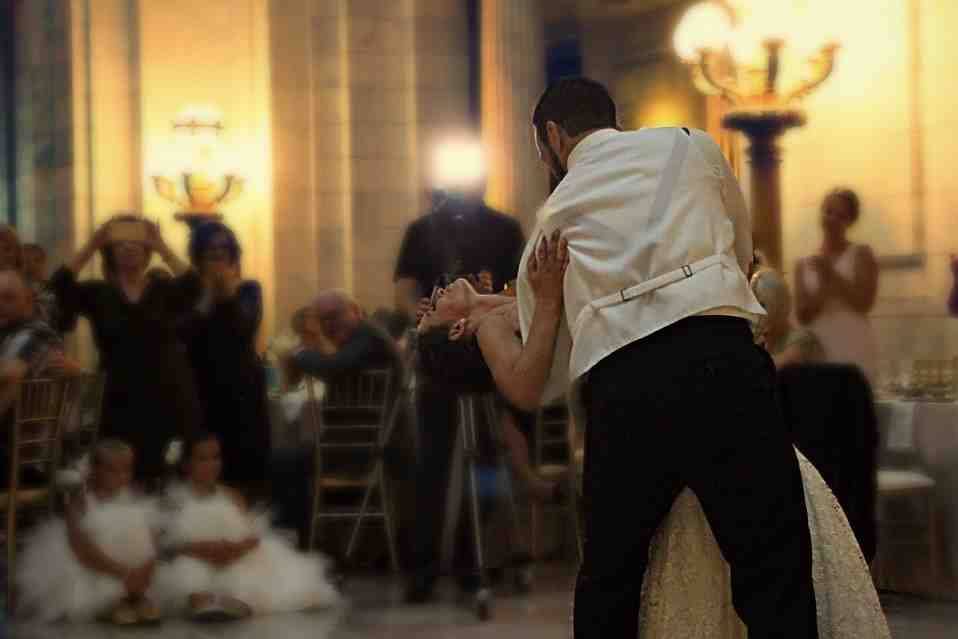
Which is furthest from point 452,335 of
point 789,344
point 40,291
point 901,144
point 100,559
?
point 901,144

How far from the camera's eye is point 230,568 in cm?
710

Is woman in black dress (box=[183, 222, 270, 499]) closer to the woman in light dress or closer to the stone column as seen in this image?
the woman in light dress

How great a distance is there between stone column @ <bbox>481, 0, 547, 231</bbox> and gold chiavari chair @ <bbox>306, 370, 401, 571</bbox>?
6.14 meters

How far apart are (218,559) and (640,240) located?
4.70 m

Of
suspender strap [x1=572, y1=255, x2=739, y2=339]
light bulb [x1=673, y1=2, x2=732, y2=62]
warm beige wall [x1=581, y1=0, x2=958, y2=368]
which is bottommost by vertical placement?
suspender strap [x1=572, y1=255, x2=739, y2=339]

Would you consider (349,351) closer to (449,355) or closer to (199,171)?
(449,355)

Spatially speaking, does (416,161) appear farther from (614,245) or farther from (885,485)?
(614,245)

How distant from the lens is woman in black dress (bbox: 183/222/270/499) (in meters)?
7.60

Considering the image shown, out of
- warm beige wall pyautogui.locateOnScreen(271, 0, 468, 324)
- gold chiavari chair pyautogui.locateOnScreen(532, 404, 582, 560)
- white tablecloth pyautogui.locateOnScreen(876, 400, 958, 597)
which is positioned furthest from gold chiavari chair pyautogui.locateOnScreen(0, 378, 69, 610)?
warm beige wall pyautogui.locateOnScreen(271, 0, 468, 324)

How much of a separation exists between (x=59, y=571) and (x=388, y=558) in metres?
2.13

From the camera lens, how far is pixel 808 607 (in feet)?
8.62

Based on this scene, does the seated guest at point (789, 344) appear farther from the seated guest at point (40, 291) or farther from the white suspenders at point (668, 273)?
the white suspenders at point (668, 273)

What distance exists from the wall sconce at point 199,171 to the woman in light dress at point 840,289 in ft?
23.3

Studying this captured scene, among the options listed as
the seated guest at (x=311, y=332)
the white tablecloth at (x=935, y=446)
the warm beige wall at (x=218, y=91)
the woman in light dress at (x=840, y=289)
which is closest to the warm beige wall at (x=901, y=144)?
the woman in light dress at (x=840, y=289)
